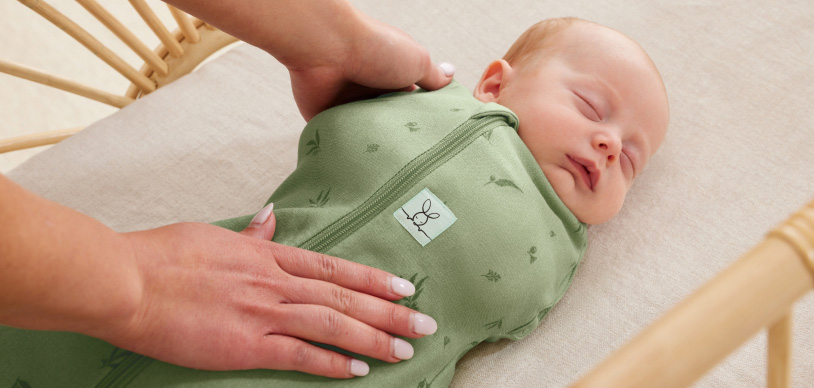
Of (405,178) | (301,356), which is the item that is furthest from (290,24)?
(301,356)

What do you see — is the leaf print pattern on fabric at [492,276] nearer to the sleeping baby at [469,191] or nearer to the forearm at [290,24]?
the sleeping baby at [469,191]

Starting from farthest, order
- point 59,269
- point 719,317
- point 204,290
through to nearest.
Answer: point 204,290 < point 59,269 < point 719,317

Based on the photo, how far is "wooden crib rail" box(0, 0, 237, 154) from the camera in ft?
3.85

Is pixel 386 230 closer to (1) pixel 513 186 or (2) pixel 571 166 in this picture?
(1) pixel 513 186

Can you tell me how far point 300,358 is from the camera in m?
0.72

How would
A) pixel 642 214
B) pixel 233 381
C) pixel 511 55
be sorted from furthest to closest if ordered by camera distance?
pixel 511 55, pixel 642 214, pixel 233 381

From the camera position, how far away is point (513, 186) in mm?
913

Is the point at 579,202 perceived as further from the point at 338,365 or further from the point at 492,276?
the point at 338,365

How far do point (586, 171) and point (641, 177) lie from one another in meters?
0.23

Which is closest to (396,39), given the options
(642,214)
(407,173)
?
(407,173)

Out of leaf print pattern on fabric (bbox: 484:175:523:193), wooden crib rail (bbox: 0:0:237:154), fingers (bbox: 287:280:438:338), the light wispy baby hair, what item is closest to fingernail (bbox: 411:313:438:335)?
fingers (bbox: 287:280:438:338)

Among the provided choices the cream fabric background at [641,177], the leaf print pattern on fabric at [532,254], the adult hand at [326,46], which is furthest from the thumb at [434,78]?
the leaf print pattern on fabric at [532,254]

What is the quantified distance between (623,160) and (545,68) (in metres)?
0.21

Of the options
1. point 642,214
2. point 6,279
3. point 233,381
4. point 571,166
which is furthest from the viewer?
point 642,214
